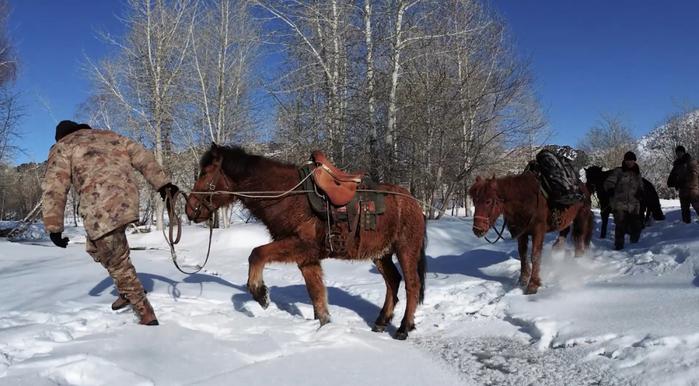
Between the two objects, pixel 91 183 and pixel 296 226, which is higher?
pixel 91 183

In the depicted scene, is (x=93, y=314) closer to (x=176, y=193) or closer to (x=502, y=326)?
(x=176, y=193)

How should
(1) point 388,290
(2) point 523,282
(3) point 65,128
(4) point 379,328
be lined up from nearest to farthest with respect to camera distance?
1. (3) point 65,128
2. (4) point 379,328
3. (1) point 388,290
4. (2) point 523,282

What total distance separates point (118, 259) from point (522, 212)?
5289mm

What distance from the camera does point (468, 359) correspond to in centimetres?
426

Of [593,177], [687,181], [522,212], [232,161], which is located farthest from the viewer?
[593,177]

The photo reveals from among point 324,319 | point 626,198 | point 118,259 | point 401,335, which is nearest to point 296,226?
point 324,319

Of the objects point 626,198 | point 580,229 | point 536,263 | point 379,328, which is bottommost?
point 379,328

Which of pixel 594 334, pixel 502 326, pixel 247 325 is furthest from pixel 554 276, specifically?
pixel 247 325

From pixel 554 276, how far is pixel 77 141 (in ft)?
21.9

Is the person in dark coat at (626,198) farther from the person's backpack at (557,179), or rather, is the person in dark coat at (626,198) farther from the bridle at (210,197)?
the bridle at (210,197)

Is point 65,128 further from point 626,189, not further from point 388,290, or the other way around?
point 626,189

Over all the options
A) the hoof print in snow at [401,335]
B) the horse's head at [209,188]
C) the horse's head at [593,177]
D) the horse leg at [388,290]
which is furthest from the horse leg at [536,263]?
the horse's head at [593,177]

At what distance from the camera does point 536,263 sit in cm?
667

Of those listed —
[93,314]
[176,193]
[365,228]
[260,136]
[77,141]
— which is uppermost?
[260,136]
